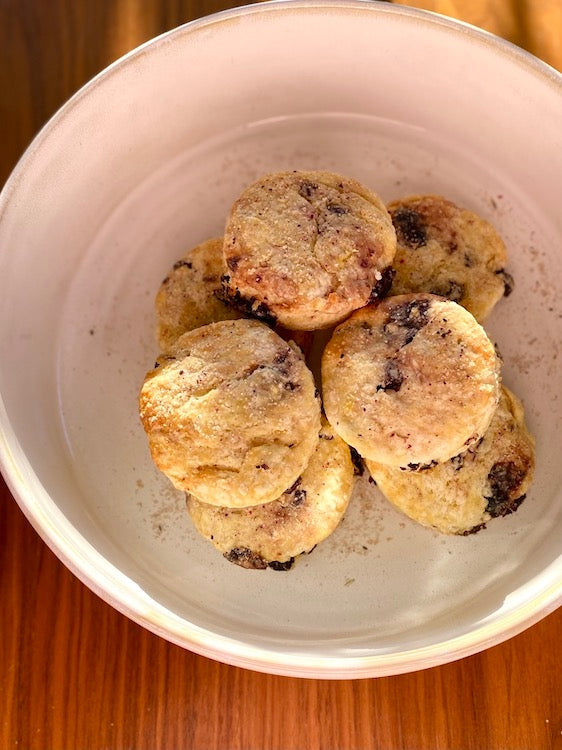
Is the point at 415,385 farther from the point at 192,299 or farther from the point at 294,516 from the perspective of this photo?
the point at 192,299

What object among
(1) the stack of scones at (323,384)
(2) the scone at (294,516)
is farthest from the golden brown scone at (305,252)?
(2) the scone at (294,516)

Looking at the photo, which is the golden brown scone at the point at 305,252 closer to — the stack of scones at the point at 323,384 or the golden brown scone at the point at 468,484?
the stack of scones at the point at 323,384

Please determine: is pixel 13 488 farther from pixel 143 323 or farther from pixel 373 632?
pixel 373 632

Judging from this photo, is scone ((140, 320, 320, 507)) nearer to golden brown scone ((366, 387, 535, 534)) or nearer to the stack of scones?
the stack of scones

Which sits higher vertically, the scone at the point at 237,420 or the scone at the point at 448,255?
the scone at the point at 448,255

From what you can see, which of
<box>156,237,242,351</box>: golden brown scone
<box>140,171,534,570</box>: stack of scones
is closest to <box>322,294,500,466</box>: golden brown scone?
<box>140,171,534,570</box>: stack of scones

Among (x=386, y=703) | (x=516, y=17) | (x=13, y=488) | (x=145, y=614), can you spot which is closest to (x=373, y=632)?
(x=386, y=703)

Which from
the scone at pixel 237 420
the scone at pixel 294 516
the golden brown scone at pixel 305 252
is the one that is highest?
the golden brown scone at pixel 305 252
